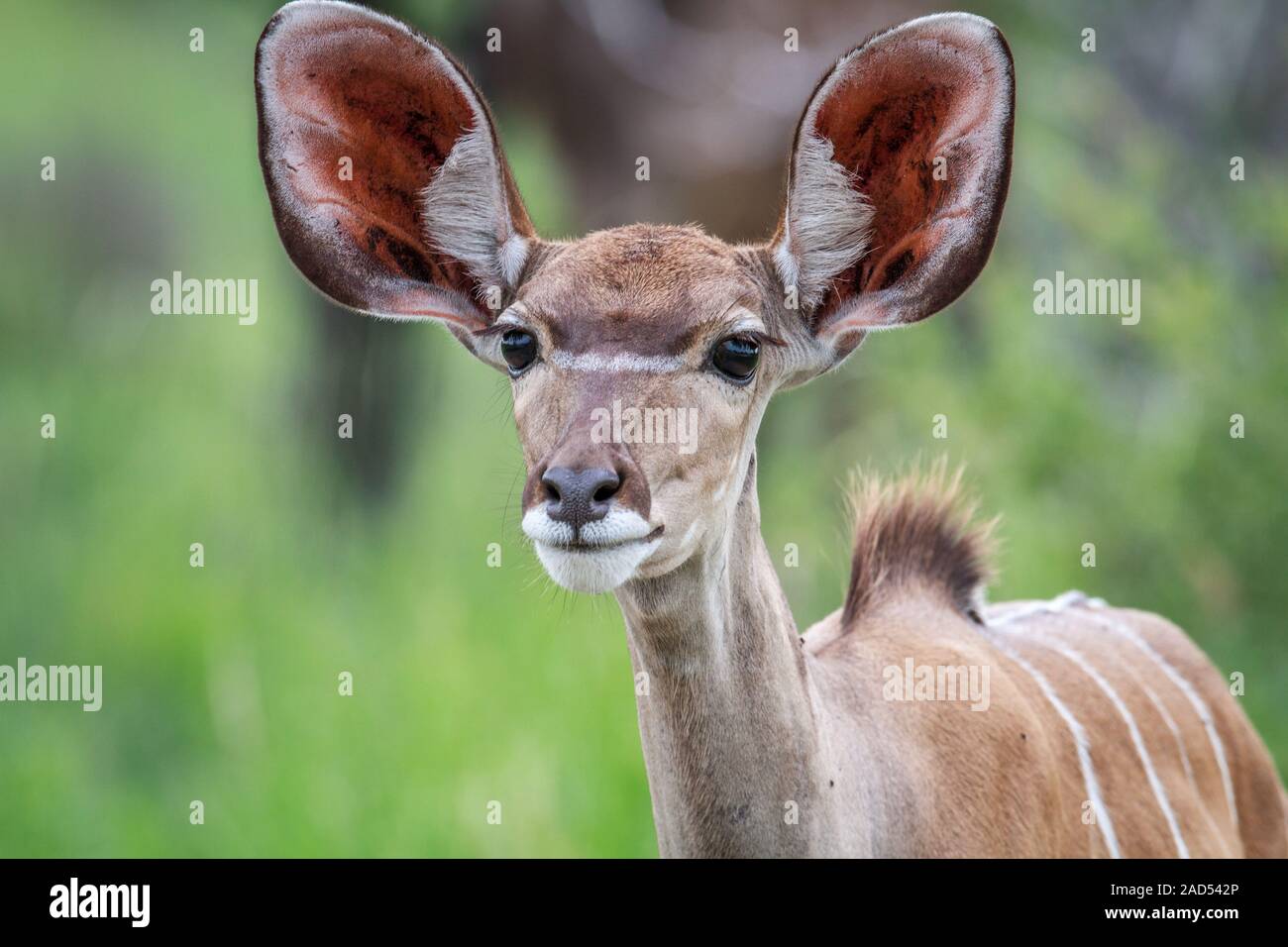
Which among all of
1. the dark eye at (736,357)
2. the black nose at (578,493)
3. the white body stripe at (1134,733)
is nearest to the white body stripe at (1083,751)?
the white body stripe at (1134,733)

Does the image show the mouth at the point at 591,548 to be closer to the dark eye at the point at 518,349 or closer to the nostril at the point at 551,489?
the nostril at the point at 551,489

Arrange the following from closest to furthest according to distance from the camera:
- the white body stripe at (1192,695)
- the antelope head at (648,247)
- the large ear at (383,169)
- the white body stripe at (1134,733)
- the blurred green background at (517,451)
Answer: the antelope head at (648,247) < the large ear at (383,169) < the white body stripe at (1134,733) < the white body stripe at (1192,695) < the blurred green background at (517,451)

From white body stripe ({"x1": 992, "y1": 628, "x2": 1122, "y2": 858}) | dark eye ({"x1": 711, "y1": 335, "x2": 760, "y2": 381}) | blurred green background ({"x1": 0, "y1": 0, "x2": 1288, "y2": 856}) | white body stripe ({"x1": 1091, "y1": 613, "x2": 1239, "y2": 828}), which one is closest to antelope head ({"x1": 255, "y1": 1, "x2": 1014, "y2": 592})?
dark eye ({"x1": 711, "y1": 335, "x2": 760, "y2": 381})

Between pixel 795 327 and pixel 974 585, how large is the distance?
A: 3.21 feet

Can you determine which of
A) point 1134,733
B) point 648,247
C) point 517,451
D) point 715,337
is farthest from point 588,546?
point 517,451

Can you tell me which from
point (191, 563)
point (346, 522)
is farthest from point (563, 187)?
point (191, 563)

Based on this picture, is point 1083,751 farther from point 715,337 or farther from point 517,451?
point 517,451

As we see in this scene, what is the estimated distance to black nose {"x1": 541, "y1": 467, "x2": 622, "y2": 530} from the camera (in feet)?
8.10

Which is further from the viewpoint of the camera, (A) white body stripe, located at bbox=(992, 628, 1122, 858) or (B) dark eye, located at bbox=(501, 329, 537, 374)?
(A) white body stripe, located at bbox=(992, 628, 1122, 858)

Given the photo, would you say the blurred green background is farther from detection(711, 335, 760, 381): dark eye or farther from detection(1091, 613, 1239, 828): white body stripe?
detection(711, 335, 760, 381): dark eye

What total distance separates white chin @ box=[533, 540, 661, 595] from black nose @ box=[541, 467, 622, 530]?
55mm

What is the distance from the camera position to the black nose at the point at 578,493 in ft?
8.10

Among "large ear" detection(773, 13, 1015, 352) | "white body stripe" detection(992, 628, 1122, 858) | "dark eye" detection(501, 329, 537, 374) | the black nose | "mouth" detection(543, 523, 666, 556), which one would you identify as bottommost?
"white body stripe" detection(992, 628, 1122, 858)

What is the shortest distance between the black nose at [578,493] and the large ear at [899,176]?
72 centimetres
